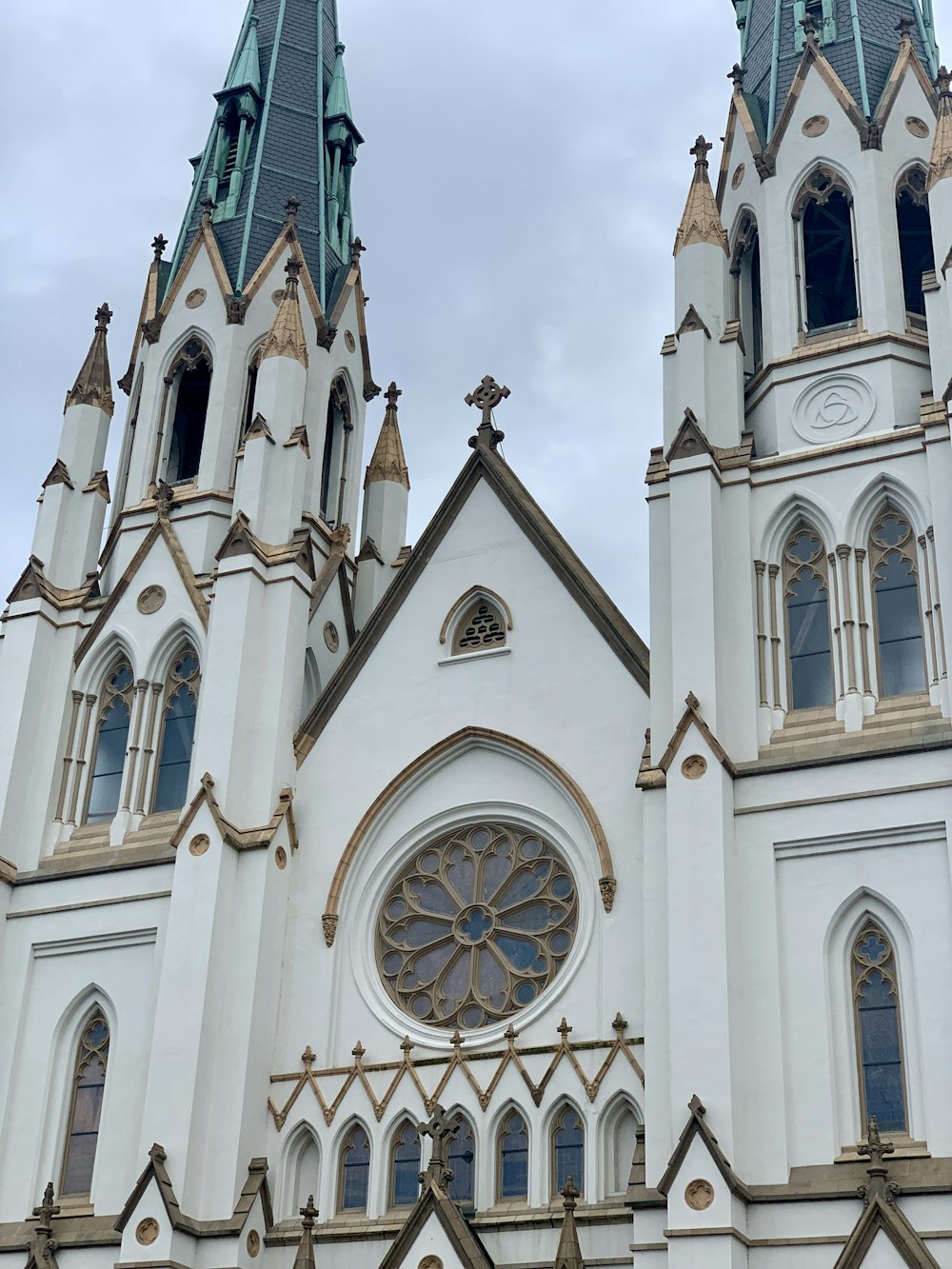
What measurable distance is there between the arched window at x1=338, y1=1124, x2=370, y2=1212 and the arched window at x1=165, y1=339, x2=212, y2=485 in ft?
39.2

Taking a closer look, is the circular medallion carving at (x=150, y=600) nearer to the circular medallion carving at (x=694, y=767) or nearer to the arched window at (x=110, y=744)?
the arched window at (x=110, y=744)

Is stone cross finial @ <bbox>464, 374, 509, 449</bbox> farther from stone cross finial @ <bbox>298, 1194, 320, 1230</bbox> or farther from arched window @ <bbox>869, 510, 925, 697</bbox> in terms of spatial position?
stone cross finial @ <bbox>298, 1194, 320, 1230</bbox>

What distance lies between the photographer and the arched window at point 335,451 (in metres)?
30.6

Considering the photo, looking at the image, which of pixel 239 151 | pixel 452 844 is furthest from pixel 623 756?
pixel 239 151

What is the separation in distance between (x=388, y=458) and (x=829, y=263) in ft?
26.9

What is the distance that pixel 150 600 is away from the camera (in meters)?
27.6

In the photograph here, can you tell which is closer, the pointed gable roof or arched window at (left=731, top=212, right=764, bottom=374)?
the pointed gable roof

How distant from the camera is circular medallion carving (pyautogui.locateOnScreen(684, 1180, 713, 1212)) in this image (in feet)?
61.8

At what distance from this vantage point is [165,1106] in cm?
2200

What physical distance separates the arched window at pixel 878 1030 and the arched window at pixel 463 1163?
4.71 metres

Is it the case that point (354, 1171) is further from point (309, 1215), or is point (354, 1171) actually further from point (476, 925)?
point (476, 925)

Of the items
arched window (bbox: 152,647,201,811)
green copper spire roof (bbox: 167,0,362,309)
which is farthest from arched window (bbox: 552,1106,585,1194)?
green copper spire roof (bbox: 167,0,362,309)

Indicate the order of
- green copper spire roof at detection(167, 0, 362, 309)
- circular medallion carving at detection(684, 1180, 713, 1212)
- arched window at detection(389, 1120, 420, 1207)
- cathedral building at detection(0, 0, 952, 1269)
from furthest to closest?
green copper spire roof at detection(167, 0, 362, 309) → arched window at detection(389, 1120, 420, 1207) → cathedral building at detection(0, 0, 952, 1269) → circular medallion carving at detection(684, 1180, 713, 1212)

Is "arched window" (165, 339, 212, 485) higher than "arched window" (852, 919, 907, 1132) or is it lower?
higher
